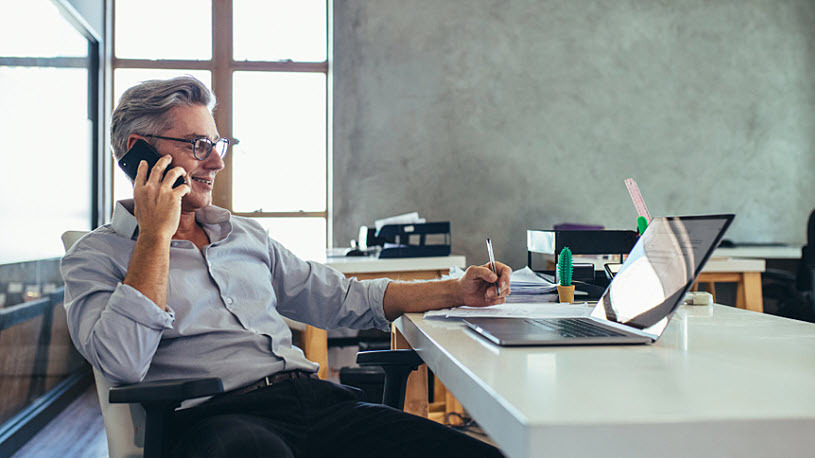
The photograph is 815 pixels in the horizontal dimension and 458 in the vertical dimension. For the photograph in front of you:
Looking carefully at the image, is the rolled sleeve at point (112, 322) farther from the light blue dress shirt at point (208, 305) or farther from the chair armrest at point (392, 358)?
the chair armrest at point (392, 358)

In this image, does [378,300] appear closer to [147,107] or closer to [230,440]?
[230,440]

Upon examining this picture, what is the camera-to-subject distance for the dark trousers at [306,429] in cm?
92

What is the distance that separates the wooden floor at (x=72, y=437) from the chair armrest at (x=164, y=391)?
5.65 ft

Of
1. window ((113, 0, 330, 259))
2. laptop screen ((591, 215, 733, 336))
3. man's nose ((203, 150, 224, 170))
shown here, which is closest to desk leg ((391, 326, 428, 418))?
laptop screen ((591, 215, 733, 336))

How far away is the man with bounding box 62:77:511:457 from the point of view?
1012 mm

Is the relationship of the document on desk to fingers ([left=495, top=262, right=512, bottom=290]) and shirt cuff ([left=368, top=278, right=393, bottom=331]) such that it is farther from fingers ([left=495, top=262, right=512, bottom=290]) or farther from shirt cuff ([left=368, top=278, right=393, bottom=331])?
shirt cuff ([left=368, top=278, right=393, bottom=331])

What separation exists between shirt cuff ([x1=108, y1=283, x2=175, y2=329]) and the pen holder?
0.82 metres

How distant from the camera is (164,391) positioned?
868mm

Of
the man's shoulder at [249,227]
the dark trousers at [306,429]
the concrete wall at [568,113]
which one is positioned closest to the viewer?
the dark trousers at [306,429]

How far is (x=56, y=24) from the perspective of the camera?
9.90 ft

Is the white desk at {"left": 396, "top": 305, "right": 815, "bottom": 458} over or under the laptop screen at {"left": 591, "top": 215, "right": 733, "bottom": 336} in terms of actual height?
under

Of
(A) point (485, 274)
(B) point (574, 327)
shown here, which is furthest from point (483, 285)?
(B) point (574, 327)

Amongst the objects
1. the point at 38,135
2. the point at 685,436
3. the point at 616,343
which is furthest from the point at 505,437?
the point at 38,135

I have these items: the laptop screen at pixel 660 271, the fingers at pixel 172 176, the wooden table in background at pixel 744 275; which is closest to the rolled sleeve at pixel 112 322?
the fingers at pixel 172 176
